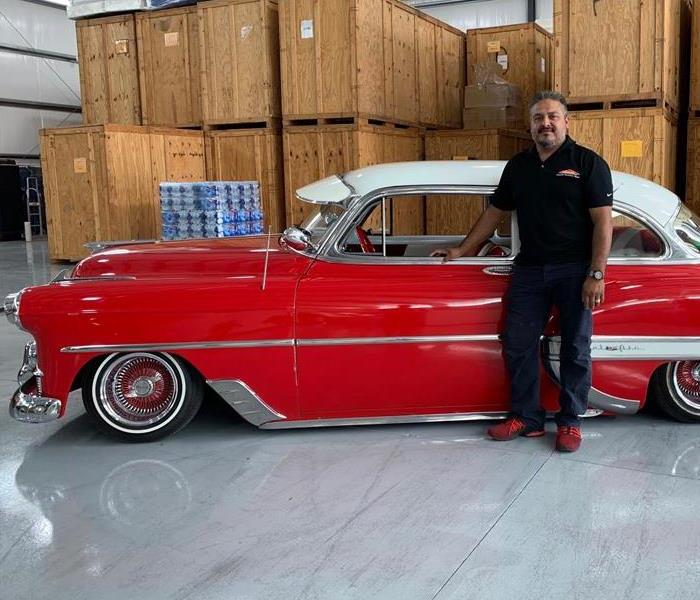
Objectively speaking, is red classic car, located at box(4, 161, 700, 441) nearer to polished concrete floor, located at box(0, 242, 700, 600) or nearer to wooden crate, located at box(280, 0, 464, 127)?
polished concrete floor, located at box(0, 242, 700, 600)

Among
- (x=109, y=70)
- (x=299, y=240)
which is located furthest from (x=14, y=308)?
(x=109, y=70)

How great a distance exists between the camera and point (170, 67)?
1265 centimetres

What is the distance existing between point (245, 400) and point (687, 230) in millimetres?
2799

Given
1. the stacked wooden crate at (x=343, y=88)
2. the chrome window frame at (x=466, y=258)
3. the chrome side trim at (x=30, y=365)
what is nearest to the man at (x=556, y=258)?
the chrome window frame at (x=466, y=258)

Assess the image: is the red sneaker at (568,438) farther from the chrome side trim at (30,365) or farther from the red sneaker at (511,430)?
the chrome side trim at (30,365)

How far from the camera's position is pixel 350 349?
15.3 feet

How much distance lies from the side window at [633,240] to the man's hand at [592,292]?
592mm

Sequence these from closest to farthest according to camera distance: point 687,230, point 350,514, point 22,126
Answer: point 350,514 → point 687,230 → point 22,126

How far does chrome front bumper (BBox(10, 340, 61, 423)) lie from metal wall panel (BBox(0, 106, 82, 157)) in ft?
72.4

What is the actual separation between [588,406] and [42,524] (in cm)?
304

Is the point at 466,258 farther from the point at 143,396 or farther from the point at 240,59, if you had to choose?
the point at 240,59

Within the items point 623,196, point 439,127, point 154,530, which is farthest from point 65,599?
point 439,127

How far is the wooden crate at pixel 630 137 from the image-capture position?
830cm

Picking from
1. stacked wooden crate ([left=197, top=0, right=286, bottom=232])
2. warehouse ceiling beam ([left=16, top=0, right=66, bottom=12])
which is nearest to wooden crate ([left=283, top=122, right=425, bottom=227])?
stacked wooden crate ([left=197, top=0, right=286, bottom=232])
